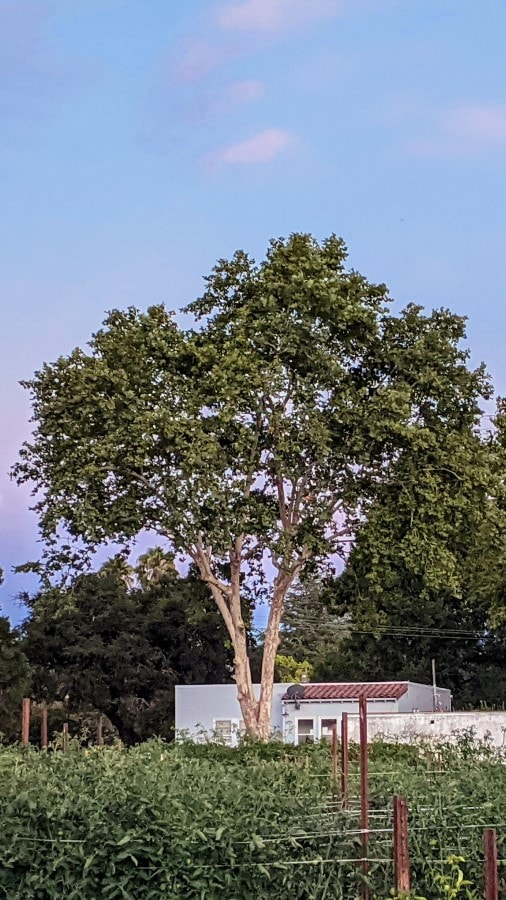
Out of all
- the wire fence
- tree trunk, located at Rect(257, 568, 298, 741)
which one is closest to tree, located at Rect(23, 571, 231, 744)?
tree trunk, located at Rect(257, 568, 298, 741)

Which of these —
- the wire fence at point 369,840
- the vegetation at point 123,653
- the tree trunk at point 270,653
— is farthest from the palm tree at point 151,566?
the wire fence at point 369,840

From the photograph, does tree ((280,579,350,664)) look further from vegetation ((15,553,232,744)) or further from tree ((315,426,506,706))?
tree ((315,426,506,706))

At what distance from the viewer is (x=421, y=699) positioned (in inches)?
1257

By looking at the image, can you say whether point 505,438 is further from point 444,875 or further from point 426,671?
point 444,875

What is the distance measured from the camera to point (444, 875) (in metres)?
8.11

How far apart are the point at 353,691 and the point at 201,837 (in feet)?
78.9

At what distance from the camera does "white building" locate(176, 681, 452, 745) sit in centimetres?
3012

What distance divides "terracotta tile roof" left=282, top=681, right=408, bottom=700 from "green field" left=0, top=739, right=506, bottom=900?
71.1 feet

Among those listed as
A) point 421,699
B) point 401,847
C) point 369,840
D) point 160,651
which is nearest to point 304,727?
point 421,699

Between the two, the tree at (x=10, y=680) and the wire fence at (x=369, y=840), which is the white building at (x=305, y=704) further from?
the wire fence at (x=369, y=840)

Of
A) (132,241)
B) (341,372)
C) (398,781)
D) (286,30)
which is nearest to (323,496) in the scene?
(341,372)

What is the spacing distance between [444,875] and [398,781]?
848 mm

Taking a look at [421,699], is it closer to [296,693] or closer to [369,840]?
[296,693]

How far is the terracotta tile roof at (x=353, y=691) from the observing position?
2998 centimetres
